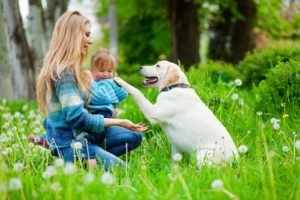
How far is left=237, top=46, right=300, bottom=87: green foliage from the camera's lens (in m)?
8.80

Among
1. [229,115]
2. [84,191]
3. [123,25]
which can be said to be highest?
[84,191]

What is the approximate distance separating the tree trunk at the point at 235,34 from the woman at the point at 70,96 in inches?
588

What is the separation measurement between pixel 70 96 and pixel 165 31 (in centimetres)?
1960

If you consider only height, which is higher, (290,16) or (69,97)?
(69,97)

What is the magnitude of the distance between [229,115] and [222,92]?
75cm

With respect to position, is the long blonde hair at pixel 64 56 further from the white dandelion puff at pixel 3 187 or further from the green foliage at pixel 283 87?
the green foliage at pixel 283 87

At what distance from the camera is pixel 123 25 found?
2691 centimetres

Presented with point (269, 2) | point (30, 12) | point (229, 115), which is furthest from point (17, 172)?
point (269, 2)

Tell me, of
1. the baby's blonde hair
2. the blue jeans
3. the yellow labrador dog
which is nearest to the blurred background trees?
the baby's blonde hair

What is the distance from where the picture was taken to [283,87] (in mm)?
6918

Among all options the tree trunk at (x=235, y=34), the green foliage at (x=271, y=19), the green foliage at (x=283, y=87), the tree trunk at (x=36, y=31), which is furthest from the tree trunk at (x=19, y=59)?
the green foliage at (x=271, y=19)

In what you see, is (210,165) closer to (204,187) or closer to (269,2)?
(204,187)

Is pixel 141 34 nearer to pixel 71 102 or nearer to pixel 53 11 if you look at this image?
pixel 53 11

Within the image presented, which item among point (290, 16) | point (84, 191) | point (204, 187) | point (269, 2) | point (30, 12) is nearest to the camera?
point (84, 191)
